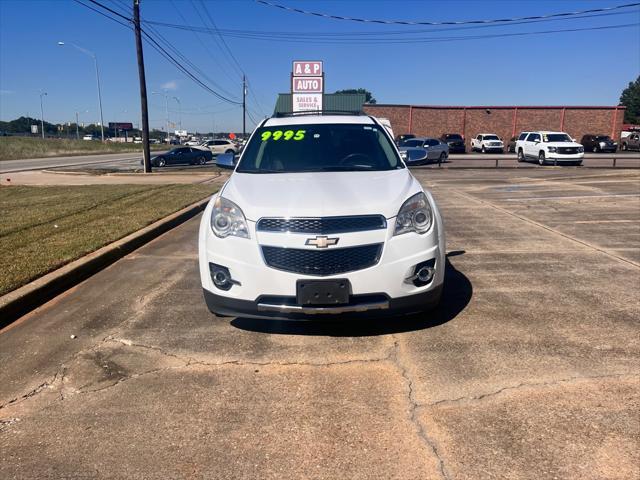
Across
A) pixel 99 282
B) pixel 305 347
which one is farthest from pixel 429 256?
pixel 99 282

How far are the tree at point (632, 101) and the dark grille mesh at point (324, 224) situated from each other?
143268 mm

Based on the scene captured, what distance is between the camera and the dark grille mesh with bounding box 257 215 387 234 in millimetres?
3775

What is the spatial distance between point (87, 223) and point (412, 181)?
648 cm

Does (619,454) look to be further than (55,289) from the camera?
No

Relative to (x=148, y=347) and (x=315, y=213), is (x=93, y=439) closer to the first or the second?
(x=148, y=347)

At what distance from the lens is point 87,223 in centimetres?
888

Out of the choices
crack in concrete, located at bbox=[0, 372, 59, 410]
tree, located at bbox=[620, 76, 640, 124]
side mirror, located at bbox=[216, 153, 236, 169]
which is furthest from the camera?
tree, located at bbox=[620, 76, 640, 124]

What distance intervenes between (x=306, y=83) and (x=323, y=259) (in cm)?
2244

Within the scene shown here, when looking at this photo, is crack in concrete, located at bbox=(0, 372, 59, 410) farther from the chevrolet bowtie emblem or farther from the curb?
the chevrolet bowtie emblem

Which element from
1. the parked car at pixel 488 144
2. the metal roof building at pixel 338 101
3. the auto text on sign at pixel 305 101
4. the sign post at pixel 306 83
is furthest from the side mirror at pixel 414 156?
the metal roof building at pixel 338 101

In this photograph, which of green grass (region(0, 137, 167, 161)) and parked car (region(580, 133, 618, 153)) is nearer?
parked car (region(580, 133, 618, 153))

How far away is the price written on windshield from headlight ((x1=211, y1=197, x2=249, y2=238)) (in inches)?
62.6

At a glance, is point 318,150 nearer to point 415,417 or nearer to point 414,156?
point 414,156

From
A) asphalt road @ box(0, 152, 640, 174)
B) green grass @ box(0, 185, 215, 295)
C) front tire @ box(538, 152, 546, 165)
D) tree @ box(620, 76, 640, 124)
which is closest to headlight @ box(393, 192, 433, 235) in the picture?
green grass @ box(0, 185, 215, 295)
